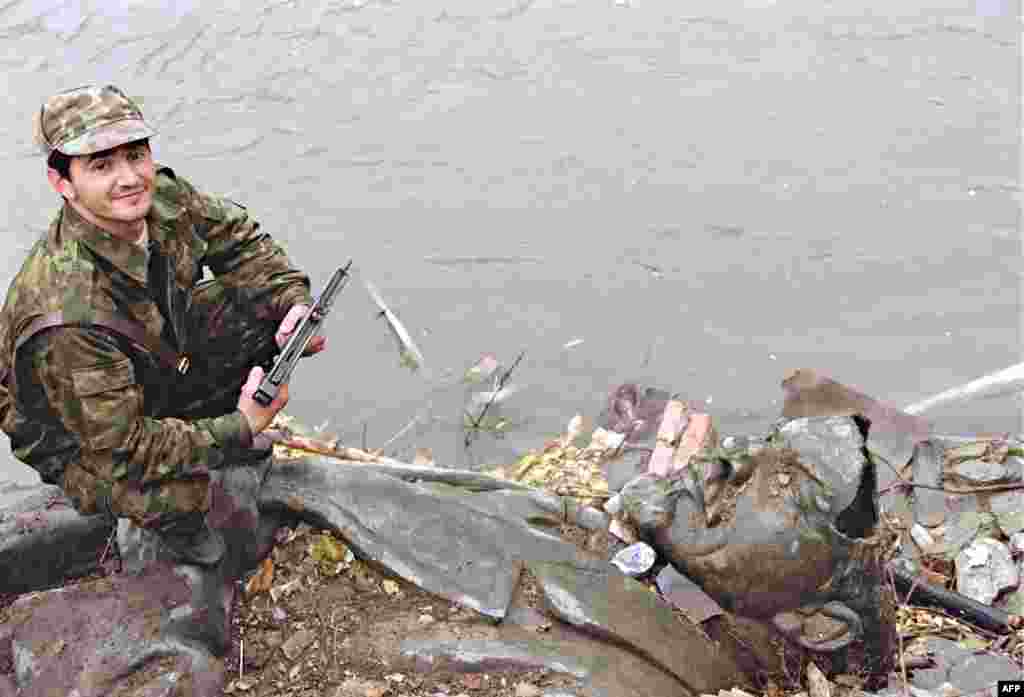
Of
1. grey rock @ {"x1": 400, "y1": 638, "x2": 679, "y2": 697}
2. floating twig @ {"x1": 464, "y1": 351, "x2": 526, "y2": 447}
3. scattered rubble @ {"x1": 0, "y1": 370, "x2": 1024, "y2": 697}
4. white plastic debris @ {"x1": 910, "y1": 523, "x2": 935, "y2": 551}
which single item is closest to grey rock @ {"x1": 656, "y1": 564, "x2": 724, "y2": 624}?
scattered rubble @ {"x1": 0, "y1": 370, "x2": 1024, "y2": 697}

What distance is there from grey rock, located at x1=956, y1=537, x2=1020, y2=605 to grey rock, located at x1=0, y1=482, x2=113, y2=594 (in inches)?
136

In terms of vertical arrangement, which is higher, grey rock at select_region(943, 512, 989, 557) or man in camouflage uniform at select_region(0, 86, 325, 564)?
man in camouflage uniform at select_region(0, 86, 325, 564)

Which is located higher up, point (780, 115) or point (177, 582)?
point (177, 582)

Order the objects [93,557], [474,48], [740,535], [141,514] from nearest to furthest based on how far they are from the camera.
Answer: [141,514] → [740,535] → [93,557] → [474,48]

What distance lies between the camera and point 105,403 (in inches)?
124

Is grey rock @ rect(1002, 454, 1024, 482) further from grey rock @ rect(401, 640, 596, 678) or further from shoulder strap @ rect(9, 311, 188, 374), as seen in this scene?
shoulder strap @ rect(9, 311, 188, 374)

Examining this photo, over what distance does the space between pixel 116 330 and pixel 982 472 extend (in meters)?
4.01

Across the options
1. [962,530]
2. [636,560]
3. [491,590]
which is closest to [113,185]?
[491,590]

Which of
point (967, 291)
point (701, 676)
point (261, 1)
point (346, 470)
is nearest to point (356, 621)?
point (346, 470)

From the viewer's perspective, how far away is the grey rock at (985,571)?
4664 mm

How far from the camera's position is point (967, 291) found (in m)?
6.86

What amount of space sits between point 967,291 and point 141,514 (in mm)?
5332

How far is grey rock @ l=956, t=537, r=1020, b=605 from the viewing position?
15.3ft

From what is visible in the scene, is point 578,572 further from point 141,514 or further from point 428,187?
point 428,187
